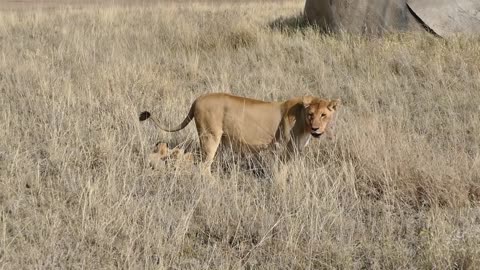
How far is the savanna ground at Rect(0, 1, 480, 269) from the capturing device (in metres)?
2.93

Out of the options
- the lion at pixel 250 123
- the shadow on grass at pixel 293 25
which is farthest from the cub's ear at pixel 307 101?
the shadow on grass at pixel 293 25

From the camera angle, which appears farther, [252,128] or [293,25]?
[293,25]

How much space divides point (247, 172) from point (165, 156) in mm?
612

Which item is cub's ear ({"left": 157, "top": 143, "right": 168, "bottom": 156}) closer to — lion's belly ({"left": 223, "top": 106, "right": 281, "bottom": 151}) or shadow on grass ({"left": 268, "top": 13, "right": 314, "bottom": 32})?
lion's belly ({"left": 223, "top": 106, "right": 281, "bottom": 151})

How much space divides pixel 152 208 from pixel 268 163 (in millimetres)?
1263

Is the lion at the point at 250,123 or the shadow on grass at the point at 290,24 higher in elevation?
the lion at the point at 250,123

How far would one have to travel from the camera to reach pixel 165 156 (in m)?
4.28

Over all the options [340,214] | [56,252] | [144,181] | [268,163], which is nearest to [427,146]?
[268,163]

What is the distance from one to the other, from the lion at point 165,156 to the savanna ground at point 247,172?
7 cm

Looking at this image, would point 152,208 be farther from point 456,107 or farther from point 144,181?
point 456,107

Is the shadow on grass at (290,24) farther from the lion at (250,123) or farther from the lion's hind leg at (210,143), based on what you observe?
the lion's hind leg at (210,143)

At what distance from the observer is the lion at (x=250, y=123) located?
427 cm

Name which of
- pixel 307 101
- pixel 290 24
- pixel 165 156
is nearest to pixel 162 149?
pixel 165 156

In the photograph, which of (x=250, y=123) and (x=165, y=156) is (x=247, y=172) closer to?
(x=250, y=123)
